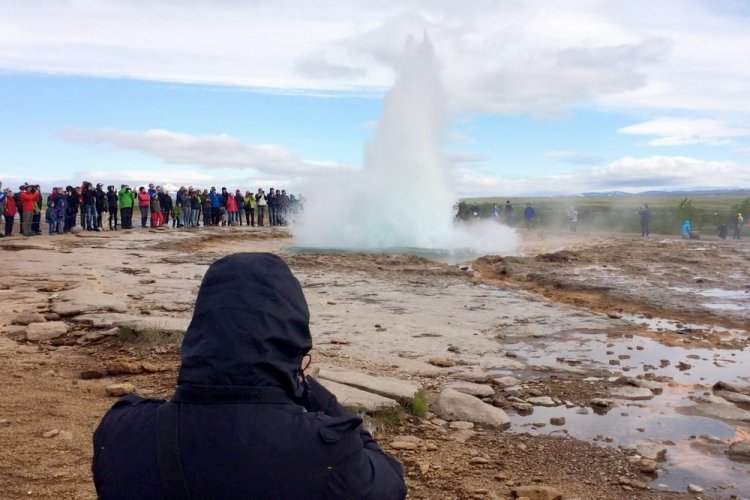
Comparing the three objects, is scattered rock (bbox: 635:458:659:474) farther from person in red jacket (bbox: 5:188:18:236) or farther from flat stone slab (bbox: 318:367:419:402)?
person in red jacket (bbox: 5:188:18:236)

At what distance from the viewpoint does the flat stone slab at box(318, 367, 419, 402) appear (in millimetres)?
5902

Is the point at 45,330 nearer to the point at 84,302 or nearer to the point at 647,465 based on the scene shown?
the point at 84,302

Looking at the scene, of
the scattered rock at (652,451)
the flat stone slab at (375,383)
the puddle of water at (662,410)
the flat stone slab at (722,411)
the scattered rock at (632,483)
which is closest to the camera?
the scattered rock at (632,483)

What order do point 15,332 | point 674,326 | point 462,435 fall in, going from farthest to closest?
point 674,326 → point 15,332 → point 462,435

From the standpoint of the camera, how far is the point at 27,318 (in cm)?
861

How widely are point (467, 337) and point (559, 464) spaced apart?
14.4 feet

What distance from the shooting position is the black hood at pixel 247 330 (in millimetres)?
1701

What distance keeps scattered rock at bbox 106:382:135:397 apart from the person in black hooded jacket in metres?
4.37

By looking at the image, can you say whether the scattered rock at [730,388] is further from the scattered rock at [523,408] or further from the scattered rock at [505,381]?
the scattered rock at [523,408]

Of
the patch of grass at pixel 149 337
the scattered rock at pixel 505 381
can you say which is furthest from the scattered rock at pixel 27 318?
the scattered rock at pixel 505 381

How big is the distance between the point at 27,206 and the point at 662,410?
1984 centimetres

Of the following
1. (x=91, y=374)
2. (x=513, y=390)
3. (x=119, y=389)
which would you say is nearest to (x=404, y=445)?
(x=513, y=390)

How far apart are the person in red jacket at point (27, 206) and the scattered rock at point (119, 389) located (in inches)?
674

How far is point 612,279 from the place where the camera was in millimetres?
16656
